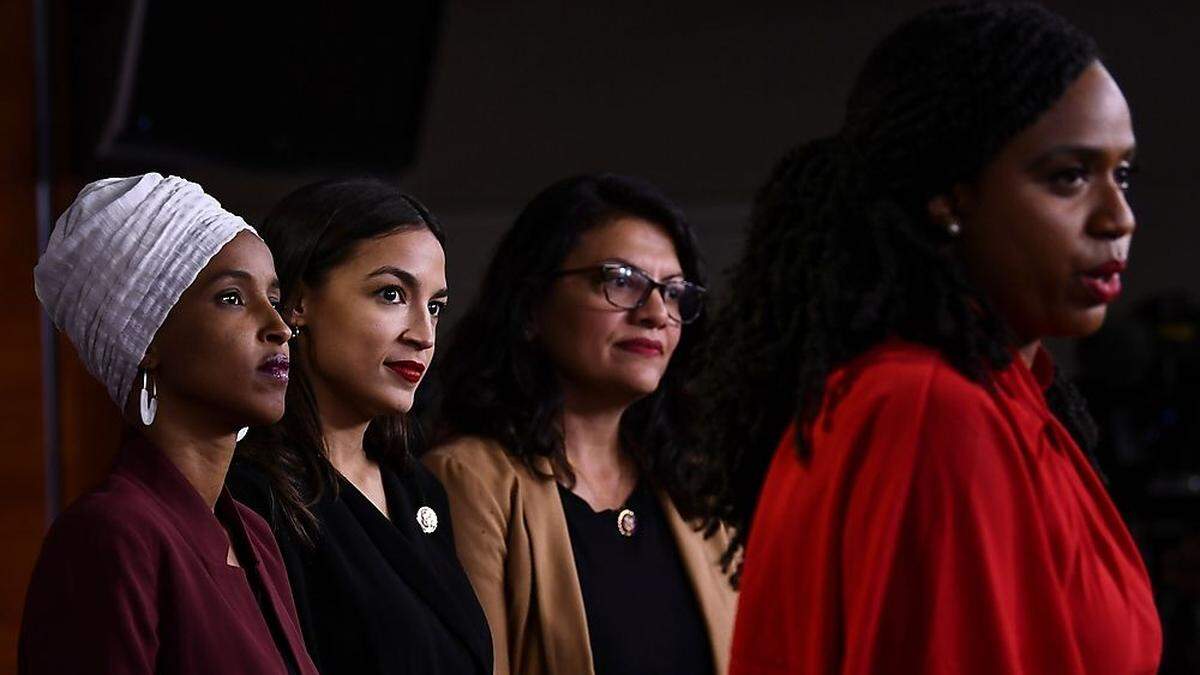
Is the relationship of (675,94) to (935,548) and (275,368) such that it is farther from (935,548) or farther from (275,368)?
(935,548)

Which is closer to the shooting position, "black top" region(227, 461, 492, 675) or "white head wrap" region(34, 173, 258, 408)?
"white head wrap" region(34, 173, 258, 408)

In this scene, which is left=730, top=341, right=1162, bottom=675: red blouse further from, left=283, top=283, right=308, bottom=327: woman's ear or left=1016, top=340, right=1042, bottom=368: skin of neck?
left=283, top=283, right=308, bottom=327: woman's ear

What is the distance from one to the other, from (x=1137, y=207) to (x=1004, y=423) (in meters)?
4.20

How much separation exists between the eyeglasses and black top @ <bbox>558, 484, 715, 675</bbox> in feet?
0.87

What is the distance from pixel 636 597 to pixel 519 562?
0.18 meters

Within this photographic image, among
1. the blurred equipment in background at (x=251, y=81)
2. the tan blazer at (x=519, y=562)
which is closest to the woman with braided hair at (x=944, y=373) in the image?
the tan blazer at (x=519, y=562)

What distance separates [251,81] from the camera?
3.25 m

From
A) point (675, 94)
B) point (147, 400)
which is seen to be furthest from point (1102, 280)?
point (675, 94)

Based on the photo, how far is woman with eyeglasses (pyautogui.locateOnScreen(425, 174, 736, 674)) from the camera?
202cm

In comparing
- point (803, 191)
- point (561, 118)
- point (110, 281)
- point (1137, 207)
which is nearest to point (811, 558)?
point (803, 191)

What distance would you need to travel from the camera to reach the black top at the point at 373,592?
5.17 feet

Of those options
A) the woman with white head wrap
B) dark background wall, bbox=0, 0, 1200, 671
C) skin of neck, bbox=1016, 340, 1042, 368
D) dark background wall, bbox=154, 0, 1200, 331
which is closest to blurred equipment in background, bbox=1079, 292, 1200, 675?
dark background wall, bbox=0, 0, 1200, 671

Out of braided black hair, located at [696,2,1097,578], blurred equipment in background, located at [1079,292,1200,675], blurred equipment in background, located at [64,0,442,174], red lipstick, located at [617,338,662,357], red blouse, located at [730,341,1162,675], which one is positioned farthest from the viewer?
blurred equipment in background, located at [1079,292,1200,675]

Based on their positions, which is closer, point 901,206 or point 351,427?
point 901,206
